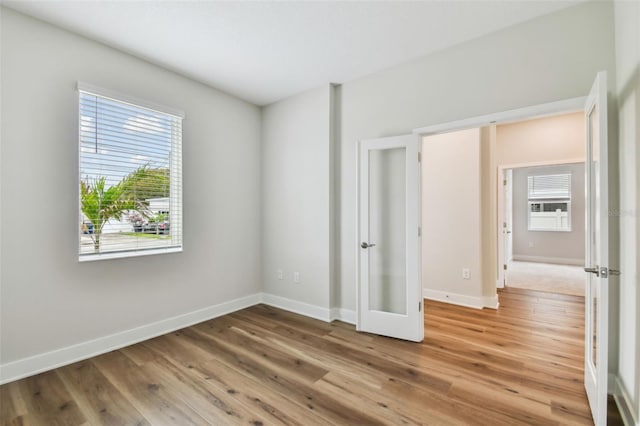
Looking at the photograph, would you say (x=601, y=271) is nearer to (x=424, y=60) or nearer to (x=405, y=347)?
(x=405, y=347)

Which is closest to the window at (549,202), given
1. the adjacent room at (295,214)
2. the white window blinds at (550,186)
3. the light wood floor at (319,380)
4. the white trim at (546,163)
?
the white window blinds at (550,186)

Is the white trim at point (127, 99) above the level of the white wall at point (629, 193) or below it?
above

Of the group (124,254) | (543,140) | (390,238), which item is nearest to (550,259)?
(543,140)

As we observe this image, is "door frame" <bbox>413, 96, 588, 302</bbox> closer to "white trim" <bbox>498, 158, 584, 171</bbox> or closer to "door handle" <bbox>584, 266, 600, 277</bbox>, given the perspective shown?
"door handle" <bbox>584, 266, 600, 277</bbox>

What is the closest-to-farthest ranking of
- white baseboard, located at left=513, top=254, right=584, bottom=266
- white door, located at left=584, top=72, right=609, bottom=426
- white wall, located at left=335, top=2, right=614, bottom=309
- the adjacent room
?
white door, located at left=584, top=72, right=609, bottom=426 → the adjacent room → white wall, located at left=335, top=2, right=614, bottom=309 → white baseboard, located at left=513, top=254, right=584, bottom=266

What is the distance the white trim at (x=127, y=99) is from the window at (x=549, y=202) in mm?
8548

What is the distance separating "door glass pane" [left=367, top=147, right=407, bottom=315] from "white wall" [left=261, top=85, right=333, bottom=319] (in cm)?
56

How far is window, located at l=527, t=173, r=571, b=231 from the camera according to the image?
718 centimetres

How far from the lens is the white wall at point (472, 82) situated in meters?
2.12

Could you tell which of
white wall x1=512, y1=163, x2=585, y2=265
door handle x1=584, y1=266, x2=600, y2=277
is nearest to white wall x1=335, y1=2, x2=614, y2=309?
door handle x1=584, y1=266, x2=600, y2=277

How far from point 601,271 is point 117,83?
398 centimetres

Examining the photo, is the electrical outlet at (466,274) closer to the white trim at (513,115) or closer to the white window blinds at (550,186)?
the white trim at (513,115)

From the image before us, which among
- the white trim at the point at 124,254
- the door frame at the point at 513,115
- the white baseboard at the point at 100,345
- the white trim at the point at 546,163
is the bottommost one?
the white baseboard at the point at 100,345

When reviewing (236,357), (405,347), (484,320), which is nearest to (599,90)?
(405,347)
